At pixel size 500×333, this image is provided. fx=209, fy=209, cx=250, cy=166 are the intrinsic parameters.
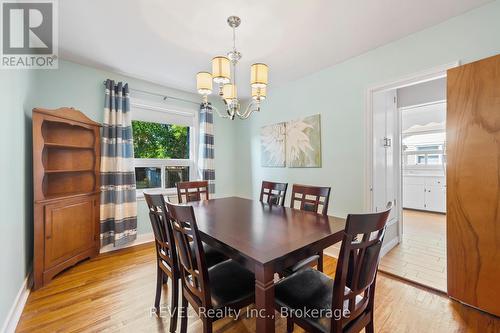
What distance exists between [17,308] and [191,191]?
1.70 metres

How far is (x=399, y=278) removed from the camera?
2207 mm

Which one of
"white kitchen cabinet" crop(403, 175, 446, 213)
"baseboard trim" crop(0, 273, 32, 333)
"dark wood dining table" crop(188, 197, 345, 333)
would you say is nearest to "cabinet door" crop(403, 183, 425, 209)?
"white kitchen cabinet" crop(403, 175, 446, 213)

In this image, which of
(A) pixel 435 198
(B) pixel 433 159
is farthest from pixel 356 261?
(B) pixel 433 159

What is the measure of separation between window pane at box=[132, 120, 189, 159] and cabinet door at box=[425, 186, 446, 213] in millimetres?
5578

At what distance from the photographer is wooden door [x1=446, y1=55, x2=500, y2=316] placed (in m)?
1.59

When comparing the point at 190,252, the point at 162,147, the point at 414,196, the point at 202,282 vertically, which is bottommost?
the point at 414,196

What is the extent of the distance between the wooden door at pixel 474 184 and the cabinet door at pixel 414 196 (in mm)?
4074

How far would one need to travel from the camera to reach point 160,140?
353 centimetres

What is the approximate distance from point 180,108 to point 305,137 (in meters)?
2.15

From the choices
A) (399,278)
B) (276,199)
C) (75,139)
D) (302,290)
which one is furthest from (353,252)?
(75,139)

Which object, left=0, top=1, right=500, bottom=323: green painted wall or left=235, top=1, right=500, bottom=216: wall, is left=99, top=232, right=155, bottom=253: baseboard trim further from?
left=235, top=1, right=500, bottom=216: wall

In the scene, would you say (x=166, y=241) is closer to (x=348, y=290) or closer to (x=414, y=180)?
(x=348, y=290)

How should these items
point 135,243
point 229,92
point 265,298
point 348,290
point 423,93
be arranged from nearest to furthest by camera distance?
point 265,298 < point 348,290 < point 229,92 < point 423,93 < point 135,243

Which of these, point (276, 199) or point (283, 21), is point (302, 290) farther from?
point (283, 21)
